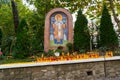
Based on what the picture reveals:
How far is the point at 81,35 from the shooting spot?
15.7 meters

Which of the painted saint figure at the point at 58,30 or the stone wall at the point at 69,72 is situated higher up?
the painted saint figure at the point at 58,30

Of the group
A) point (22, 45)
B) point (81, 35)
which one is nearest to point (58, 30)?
point (81, 35)

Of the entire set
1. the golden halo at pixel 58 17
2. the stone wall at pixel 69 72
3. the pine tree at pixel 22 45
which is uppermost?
the golden halo at pixel 58 17

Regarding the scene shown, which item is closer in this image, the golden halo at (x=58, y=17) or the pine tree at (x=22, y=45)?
the pine tree at (x=22, y=45)

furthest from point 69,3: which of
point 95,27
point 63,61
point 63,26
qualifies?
point 63,61

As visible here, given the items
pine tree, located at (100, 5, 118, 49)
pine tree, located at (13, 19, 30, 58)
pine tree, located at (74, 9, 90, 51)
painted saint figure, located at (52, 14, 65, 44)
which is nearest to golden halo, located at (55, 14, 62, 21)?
painted saint figure, located at (52, 14, 65, 44)

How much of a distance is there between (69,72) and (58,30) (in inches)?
173

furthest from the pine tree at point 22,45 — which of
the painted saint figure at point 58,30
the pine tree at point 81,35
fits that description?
the pine tree at point 81,35

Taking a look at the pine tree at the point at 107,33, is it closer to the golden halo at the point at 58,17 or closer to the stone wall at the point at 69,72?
the golden halo at the point at 58,17

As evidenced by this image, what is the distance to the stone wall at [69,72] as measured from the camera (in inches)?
440

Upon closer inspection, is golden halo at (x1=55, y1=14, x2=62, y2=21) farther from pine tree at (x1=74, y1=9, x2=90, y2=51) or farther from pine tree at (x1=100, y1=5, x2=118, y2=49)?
pine tree at (x1=100, y1=5, x2=118, y2=49)

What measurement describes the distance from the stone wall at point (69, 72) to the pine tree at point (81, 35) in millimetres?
3396

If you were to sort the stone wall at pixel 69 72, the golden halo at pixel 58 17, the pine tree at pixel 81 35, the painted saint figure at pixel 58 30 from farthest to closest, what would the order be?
the golden halo at pixel 58 17
the painted saint figure at pixel 58 30
the pine tree at pixel 81 35
the stone wall at pixel 69 72

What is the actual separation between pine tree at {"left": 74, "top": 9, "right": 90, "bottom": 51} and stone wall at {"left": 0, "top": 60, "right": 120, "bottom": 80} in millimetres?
3396
